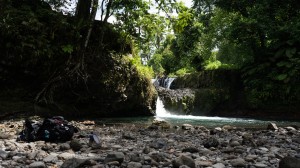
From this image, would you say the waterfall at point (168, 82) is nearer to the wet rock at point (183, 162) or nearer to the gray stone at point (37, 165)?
the wet rock at point (183, 162)

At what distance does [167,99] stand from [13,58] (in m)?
8.86

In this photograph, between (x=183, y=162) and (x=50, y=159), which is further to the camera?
(x=50, y=159)

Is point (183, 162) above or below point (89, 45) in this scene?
below

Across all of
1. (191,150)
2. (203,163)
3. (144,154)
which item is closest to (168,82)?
(191,150)

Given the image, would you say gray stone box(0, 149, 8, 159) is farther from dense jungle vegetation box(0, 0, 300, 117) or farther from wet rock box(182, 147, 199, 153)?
dense jungle vegetation box(0, 0, 300, 117)

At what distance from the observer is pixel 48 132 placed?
527 cm

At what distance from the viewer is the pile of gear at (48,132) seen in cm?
526

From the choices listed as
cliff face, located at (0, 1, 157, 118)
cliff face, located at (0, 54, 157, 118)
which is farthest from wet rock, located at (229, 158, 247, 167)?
cliff face, located at (0, 54, 157, 118)

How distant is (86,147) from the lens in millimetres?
4812

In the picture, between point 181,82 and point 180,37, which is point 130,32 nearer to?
point 181,82

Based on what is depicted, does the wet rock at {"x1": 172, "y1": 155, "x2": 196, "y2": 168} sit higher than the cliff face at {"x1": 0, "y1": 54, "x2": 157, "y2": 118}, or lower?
lower

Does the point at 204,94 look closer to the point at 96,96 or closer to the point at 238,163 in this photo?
the point at 96,96

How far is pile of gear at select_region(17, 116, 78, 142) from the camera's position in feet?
17.3

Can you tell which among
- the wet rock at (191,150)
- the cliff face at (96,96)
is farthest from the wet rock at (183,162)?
the cliff face at (96,96)
